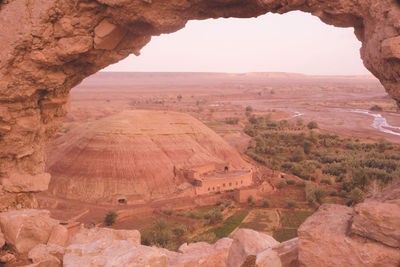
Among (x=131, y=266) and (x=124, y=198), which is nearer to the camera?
(x=131, y=266)

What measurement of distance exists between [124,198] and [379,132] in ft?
146

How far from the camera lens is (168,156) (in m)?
31.3

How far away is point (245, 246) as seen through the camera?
461 centimetres

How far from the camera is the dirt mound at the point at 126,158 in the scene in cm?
2692

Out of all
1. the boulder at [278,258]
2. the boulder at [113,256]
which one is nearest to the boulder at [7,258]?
the boulder at [113,256]

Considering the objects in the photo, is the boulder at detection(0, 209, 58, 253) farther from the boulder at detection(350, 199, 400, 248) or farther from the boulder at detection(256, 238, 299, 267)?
the boulder at detection(350, 199, 400, 248)

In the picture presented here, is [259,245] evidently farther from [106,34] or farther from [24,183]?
[24,183]

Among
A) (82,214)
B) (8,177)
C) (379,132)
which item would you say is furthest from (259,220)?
(379,132)

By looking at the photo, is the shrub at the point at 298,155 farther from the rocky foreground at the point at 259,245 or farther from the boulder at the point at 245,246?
the boulder at the point at 245,246

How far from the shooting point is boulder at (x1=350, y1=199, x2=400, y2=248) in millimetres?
3289

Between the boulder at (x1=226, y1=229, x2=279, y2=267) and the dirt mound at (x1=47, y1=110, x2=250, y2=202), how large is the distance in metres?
22.5

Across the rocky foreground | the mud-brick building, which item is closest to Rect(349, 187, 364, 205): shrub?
the mud-brick building

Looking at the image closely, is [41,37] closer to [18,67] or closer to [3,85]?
[18,67]

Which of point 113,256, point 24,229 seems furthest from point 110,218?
point 113,256
